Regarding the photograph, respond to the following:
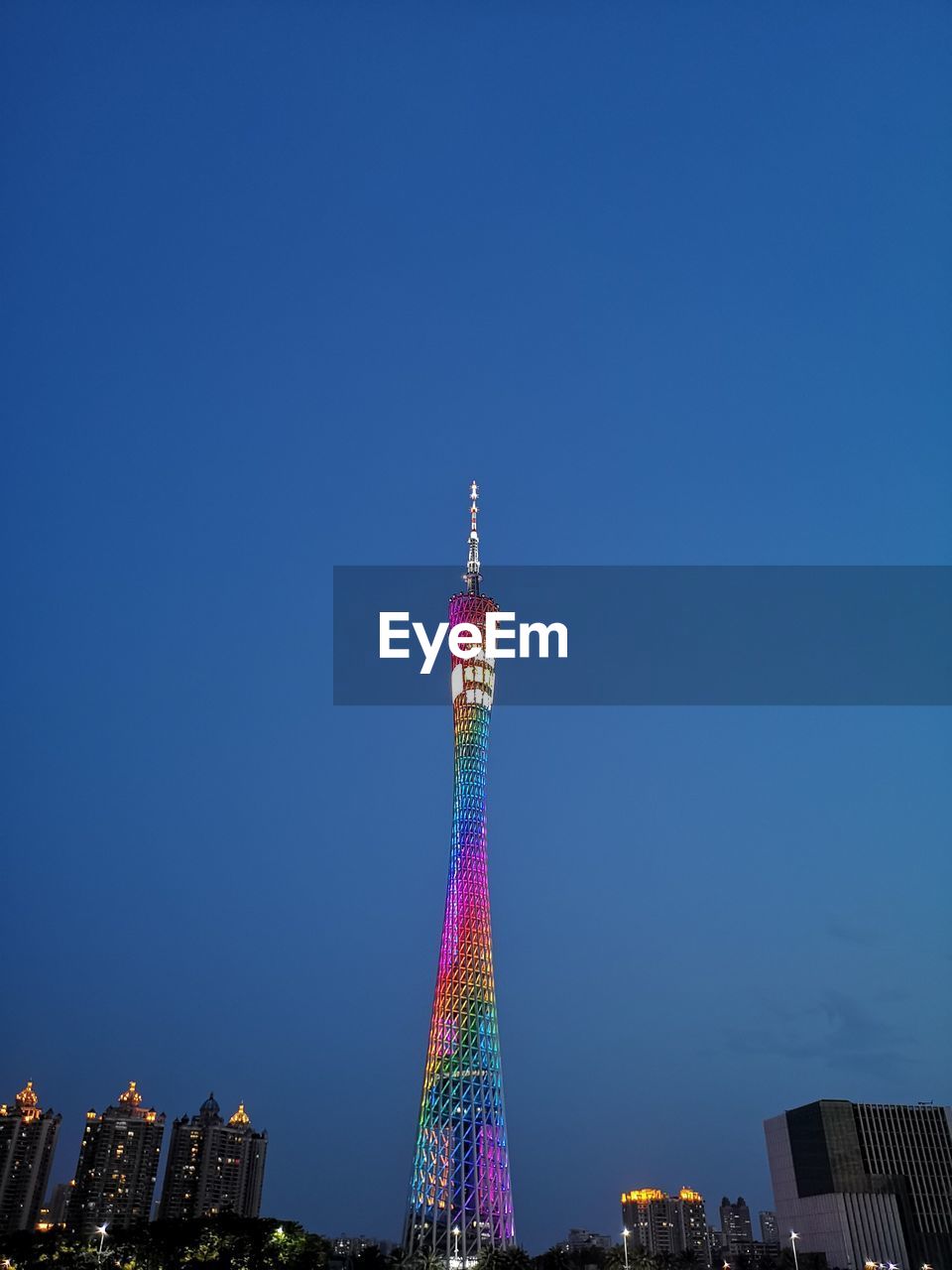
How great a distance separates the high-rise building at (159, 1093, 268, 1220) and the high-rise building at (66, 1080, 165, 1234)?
330 cm

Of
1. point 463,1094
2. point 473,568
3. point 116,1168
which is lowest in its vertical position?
point 463,1094

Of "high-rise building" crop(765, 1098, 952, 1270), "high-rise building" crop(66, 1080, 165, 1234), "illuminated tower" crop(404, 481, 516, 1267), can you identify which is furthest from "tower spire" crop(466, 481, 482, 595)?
"high-rise building" crop(66, 1080, 165, 1234)

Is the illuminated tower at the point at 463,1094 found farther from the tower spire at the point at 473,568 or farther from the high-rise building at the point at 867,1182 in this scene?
the high-rise building at the point at 867,1182

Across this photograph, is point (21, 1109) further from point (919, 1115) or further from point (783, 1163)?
point (919, 1115)

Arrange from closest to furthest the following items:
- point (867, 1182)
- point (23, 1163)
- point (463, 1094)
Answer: point (463, 1094)
point (867, 1182)
point (23, 1163)

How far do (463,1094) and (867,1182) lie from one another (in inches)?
2837

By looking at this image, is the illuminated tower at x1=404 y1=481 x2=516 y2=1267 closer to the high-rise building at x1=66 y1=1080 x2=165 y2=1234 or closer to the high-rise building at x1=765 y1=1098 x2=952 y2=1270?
the high-rise building at x1=765 y1=1098 x2=952 y2=1270

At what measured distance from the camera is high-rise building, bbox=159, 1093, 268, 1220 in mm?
180500

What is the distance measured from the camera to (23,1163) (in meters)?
175

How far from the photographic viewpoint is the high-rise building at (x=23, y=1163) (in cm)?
17150

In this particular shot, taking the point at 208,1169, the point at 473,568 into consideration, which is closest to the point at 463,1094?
the point at 473,568

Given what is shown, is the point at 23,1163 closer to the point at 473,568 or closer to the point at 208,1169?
the point at 208,1169

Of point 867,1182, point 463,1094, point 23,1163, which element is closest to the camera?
point 463,1094

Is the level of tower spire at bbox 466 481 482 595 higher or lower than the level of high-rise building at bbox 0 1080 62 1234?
higher
